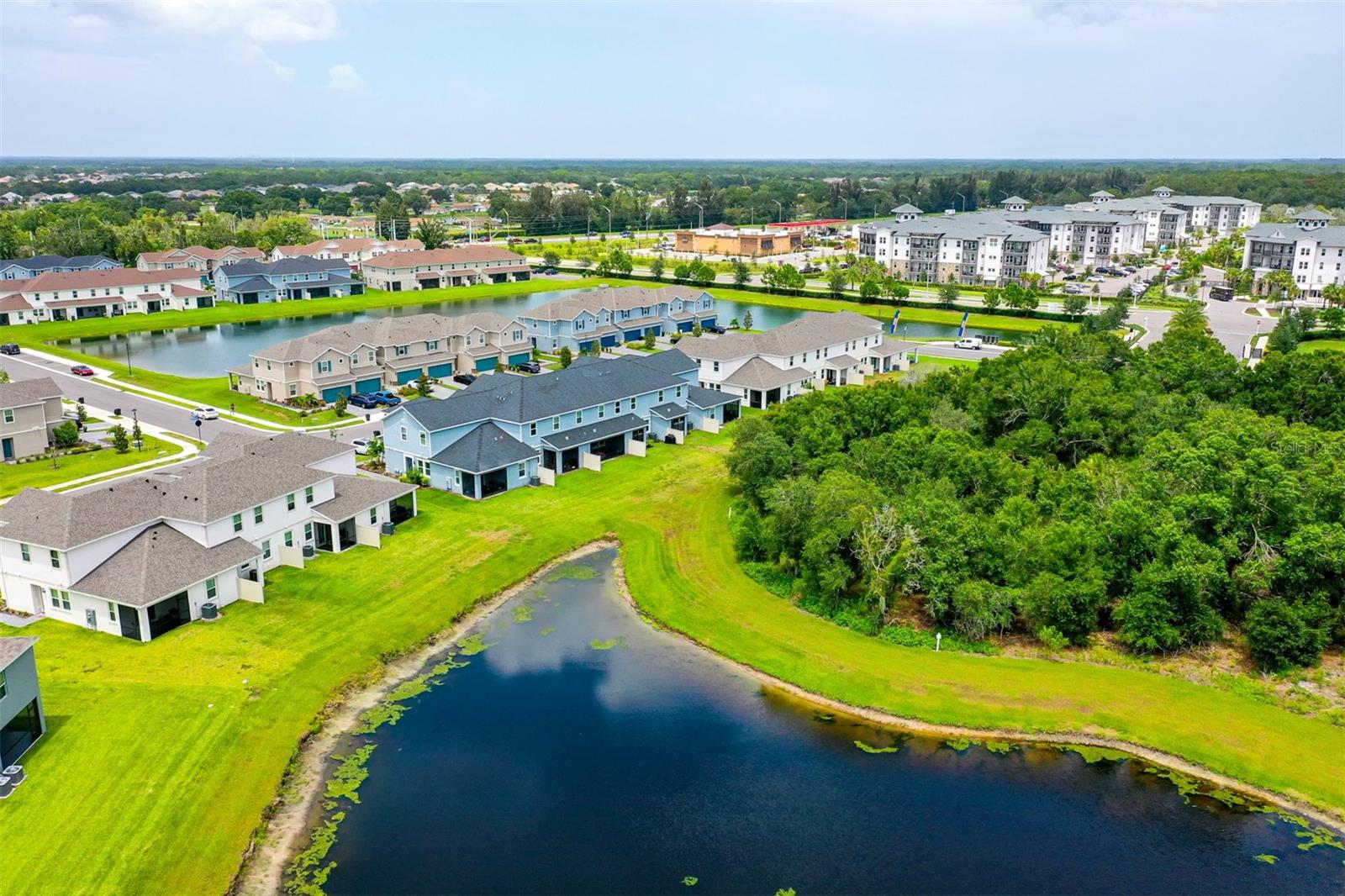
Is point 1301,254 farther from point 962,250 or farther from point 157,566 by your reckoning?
point 157,566

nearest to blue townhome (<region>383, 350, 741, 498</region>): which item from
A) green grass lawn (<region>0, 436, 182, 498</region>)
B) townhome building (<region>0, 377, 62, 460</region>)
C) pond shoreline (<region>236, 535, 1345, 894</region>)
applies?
pond shoreline (<region>236, 535, 1345, 894</region>)

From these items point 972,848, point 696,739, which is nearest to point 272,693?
point 696,739

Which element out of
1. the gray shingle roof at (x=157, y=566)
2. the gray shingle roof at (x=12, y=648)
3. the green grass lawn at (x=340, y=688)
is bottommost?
the green grass lawn at (x=340, y=688)

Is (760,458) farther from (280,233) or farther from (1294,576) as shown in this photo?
(280,233)

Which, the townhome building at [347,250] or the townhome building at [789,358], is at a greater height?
the townhome building at [347,250]

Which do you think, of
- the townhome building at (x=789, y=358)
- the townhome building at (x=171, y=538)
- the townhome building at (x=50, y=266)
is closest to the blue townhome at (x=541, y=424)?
the townhome building at (x=789, y=358)

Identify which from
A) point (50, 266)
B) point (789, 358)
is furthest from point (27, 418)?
point (50, 266)

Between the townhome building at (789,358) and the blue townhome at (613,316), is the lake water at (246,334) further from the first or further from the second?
the townhome building at (789,358)
